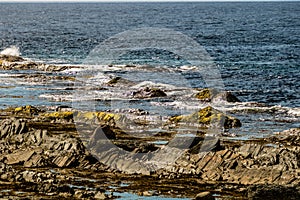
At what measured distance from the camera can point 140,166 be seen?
80.0 feet

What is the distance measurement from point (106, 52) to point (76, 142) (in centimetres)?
4893

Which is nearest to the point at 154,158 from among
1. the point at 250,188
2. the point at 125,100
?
the point at 250,188

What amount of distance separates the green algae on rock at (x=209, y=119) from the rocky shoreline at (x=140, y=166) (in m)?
2.76

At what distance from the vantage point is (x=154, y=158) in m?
25.4

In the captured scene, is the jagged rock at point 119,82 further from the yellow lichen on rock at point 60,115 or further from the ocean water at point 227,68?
the yellow lichen on rock at point 60,115

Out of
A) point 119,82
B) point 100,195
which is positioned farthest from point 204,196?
point 119,82

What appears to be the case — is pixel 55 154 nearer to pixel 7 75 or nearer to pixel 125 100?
pixel 125 100

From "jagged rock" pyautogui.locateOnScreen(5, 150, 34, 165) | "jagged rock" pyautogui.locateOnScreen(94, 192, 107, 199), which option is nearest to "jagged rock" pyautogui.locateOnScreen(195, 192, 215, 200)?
"jagged rock" pyautogui.locateOnScreen(94, 192, 107, 199)

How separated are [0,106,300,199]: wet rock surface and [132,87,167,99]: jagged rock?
1432 centimetres

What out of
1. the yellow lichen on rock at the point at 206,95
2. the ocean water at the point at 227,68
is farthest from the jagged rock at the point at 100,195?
the yellow lichen on rock at the point at 206,95

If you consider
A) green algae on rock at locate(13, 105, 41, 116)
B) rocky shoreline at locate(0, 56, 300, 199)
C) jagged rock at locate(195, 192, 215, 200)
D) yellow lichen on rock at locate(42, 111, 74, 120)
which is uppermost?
jagged rock at locate(195, 192, 215, 200)

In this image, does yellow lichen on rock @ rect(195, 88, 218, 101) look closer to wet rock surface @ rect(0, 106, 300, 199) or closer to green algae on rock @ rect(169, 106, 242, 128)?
green algae on rock @ rect(169, 106, 242, 128)

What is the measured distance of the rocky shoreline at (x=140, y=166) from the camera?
2145cm

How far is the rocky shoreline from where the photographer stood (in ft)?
70.4
